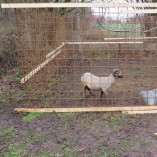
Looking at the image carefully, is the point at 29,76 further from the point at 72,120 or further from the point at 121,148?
the point at 121,148

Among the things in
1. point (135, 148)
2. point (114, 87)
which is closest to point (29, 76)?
point (114, 87)

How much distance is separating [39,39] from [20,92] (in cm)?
130

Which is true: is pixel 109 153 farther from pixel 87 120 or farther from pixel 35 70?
pixel 35 70

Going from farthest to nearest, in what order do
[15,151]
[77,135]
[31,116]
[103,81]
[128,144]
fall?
[103,81], [31,116], [77,135], [128,144], [15,151]

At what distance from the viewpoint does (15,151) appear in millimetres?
3732

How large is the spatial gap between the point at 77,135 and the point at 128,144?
29.3 inches

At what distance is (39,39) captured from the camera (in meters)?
5.48

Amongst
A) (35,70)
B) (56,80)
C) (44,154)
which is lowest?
(44,154)

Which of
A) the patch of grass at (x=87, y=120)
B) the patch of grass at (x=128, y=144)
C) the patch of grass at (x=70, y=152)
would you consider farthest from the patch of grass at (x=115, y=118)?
the patch of grass at (x=70, y=152)

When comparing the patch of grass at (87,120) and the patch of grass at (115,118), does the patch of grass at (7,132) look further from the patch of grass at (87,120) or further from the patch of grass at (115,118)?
the patch of grass at (115,118)

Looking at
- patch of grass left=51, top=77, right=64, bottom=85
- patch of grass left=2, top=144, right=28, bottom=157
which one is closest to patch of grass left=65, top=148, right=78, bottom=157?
patch of grass left=2, top=144, right=28, bottom=157

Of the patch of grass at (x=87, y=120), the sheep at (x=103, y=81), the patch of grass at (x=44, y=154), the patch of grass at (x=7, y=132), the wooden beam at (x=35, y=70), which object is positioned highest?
the wooden beam at (x=35, y=70)

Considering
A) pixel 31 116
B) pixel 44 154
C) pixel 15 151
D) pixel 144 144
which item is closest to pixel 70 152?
pixel 44 154

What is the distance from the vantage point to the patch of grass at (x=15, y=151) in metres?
3.64
